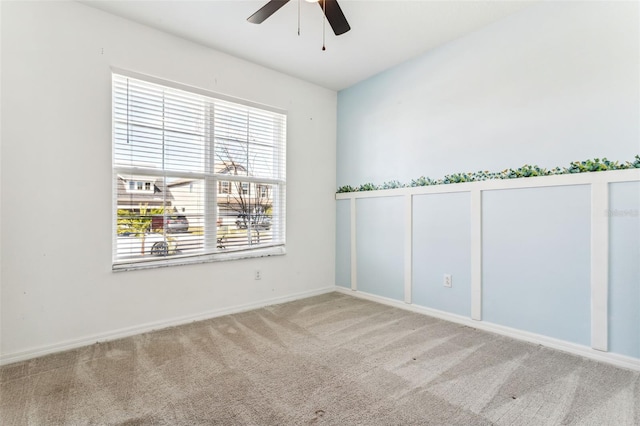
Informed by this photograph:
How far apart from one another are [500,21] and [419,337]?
2.71 metres

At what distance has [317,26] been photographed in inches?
103

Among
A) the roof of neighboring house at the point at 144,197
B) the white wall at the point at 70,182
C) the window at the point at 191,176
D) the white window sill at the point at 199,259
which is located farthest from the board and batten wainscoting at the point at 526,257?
the roof of neighboring house at the point at 144,197

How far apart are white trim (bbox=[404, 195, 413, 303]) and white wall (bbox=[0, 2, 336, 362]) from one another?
1.91 metres

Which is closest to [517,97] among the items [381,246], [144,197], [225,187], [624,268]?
[624,268]

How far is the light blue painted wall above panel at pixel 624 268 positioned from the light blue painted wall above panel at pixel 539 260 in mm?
126

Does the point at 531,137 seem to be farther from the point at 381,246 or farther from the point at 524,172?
the point at 381,246

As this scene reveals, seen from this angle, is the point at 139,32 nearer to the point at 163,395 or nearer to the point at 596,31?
the point at 163,395

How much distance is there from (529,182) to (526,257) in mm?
593

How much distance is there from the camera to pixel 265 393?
174cm

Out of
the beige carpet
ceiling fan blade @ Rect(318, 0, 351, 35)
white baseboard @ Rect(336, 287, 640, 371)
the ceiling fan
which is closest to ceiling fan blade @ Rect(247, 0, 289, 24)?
the ceiling fan

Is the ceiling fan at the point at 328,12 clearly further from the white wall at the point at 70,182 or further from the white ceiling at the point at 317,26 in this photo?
the white wall at the point at 70,182

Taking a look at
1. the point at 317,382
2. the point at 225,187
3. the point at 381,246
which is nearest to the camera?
the point at 317,382

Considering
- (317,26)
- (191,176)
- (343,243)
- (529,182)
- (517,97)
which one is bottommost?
(343,243)

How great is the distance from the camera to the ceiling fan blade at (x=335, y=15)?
6.43ft
